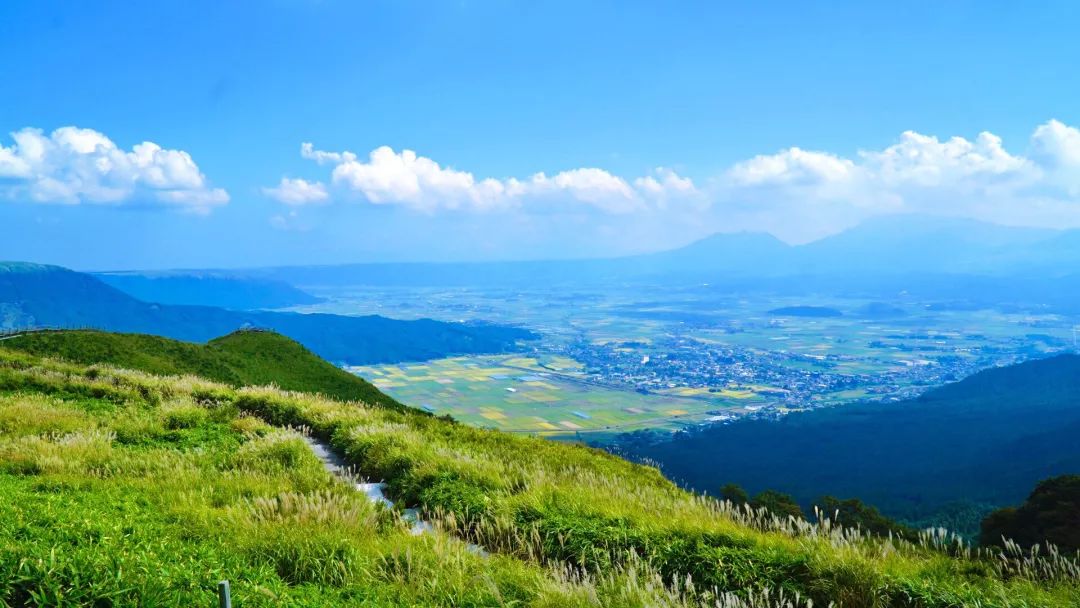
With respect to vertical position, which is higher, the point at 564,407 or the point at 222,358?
the point at 222,358

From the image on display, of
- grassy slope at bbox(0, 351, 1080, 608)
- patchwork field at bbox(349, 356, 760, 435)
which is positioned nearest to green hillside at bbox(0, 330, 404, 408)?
grassy slope at bbox(0, 351, 1080, 608)

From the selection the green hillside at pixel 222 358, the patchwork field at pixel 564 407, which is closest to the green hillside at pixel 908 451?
the patchwork field at pixel 564 407

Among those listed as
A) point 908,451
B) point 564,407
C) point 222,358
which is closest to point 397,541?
point 222,358

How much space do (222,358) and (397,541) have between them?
46979 millimetres

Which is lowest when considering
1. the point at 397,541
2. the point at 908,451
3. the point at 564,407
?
the point at 564,407

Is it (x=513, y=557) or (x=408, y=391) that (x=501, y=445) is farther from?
(x=408, y=391)

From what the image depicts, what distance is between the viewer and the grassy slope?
5.37 meters

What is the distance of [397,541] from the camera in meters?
6.75

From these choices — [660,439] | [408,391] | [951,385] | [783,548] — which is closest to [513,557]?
[783,548]

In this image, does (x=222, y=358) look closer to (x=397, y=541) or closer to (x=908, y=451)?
(x=397, y=541)

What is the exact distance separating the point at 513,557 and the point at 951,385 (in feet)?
786

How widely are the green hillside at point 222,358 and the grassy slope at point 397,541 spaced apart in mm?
22652

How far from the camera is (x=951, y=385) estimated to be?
19838 centimetres

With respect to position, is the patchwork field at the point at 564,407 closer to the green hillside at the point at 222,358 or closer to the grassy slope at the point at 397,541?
the green hillside at the point at 222,358
